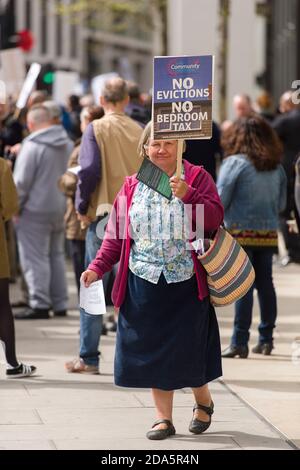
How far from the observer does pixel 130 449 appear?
23.3 ft

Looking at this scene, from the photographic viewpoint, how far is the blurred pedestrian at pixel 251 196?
33.2 ft

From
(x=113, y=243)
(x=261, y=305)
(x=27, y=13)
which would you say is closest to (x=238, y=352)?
(x=261, y=305)

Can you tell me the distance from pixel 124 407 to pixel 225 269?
149 cm

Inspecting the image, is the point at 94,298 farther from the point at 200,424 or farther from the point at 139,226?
the point at 200,424

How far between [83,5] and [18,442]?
94.5 feet

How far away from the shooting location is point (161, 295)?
7340 millimetres

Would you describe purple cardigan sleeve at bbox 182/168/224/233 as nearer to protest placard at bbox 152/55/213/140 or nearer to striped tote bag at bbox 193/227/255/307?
striped tote bag at bbox 193/227/255/307

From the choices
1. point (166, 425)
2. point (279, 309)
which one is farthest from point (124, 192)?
point (279, 309)

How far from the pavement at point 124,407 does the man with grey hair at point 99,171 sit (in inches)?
9.7

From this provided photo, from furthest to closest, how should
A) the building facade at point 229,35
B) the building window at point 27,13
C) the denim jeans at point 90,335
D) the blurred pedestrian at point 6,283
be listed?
the building window at point 27,13
the building facade at point 229,35
the denim jeans at point 90,335
the blurred pedestrian at point 6,283

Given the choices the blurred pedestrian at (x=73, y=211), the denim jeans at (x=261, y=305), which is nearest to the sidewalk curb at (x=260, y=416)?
the denim jeans at (x=261, y=305)

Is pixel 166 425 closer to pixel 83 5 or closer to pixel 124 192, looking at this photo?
pixel 124 192

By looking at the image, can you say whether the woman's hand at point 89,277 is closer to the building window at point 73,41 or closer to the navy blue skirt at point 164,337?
the navy blue skirt at point 164,337
